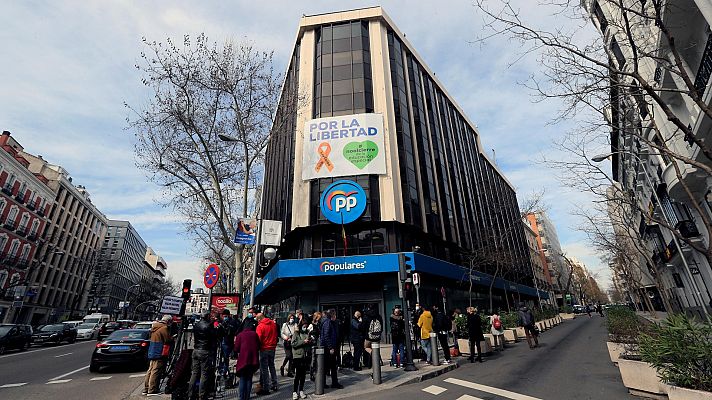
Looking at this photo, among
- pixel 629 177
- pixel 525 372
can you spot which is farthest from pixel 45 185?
pixel 629 177

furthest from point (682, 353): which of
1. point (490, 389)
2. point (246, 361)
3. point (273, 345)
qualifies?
point (273, 345)

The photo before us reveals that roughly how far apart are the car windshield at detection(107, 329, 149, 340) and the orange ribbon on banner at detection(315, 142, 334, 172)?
14.2 meters

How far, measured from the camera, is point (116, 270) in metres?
73.7

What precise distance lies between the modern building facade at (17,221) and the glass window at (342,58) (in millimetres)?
38849

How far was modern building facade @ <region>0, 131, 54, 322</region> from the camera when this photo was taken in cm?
3731

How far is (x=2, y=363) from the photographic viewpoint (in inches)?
525

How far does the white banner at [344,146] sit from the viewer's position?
23000 mm

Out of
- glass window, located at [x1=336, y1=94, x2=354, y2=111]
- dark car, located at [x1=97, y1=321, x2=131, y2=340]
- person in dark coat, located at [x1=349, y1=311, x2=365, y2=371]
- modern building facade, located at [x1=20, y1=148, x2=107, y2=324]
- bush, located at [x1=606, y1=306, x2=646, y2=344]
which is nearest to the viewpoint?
bush, located at [x1=606, y1=306, x2=646, y2=344]

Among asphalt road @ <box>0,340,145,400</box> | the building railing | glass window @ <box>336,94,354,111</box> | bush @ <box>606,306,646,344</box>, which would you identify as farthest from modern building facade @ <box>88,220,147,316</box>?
the building railing

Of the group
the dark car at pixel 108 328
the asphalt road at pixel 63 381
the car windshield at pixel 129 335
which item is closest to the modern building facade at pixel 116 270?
the dark car at pixel 108 328

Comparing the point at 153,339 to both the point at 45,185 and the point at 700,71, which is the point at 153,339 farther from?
the point at 45,185

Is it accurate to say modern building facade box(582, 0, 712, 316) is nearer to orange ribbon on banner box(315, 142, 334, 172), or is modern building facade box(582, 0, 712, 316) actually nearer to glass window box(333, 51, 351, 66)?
orange ribbon on banner box(315, 142, 334, 172)

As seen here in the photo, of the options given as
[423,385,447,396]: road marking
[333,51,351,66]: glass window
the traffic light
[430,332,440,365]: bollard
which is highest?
[333,51,351,66]: glass window

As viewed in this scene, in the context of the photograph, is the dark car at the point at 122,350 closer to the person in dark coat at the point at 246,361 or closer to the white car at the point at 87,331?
the person in dark coat at the point at 246,361
